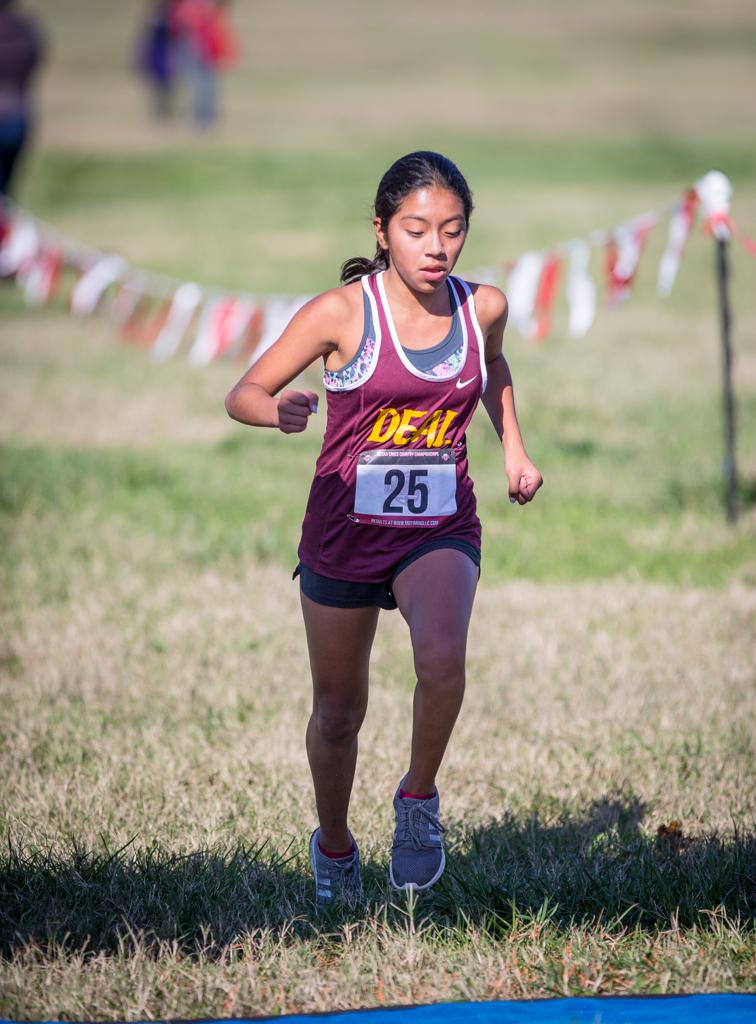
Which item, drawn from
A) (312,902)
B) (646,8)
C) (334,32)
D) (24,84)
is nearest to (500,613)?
(312,902)

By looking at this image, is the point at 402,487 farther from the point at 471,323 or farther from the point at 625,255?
the point at 625,255

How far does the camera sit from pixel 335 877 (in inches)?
156

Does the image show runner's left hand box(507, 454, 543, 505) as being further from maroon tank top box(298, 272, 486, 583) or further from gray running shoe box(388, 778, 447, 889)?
gray running shoe box(388, 778, 447, 889)

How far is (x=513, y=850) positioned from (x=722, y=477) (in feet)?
16.4

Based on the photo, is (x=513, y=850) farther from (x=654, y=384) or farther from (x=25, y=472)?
(x=654, y=384)

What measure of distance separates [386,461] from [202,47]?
32.4 m

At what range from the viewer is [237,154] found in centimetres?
3073

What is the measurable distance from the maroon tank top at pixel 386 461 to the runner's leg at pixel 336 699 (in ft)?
0.40

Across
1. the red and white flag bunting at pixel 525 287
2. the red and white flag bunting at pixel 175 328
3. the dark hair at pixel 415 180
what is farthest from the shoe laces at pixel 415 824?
the red and white flag bunting at pixel 175 328

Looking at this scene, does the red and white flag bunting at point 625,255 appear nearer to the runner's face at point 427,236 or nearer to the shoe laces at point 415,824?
the runner's face at point 427,236

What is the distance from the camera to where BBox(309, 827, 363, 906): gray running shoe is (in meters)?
3.93

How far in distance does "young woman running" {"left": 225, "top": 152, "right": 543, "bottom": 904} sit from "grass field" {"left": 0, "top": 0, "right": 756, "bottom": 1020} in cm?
36

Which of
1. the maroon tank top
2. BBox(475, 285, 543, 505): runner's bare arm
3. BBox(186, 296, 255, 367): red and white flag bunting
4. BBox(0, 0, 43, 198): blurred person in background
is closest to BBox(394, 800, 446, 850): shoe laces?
the maroon tank top

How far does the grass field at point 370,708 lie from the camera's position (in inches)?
145
